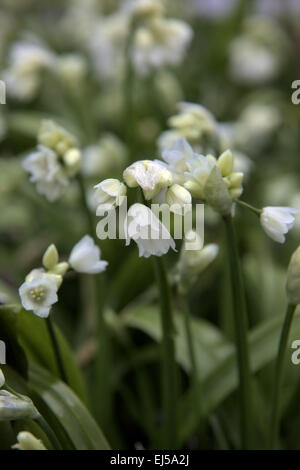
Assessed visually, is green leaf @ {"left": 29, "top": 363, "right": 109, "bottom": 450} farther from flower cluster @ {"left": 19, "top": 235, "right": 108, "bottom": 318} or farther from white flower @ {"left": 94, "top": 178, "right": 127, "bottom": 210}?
white flower @ {"left": 94, "top": 178, "right": 127, "bottom": 210}

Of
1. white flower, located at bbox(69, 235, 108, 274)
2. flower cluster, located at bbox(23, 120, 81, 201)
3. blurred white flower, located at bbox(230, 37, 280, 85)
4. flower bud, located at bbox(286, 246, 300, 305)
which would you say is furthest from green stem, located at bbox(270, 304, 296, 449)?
blurred white flower, located at bbox(230, 37, 280, 85)

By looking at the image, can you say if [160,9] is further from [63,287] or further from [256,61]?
[256,61]

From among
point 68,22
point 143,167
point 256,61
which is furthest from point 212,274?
point 68,22

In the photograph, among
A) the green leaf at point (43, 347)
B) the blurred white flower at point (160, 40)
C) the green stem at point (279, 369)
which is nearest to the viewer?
the green stem at point (279, 369)

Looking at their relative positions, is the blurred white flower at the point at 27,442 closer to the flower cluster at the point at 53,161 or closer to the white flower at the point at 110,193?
the white flower at the point at 110,193

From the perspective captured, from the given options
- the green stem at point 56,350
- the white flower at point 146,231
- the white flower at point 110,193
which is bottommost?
the green stem at point 56,350

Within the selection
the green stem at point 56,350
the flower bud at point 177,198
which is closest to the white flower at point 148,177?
the flower bud at point 177,198

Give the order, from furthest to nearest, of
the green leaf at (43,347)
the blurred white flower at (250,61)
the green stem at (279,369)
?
the blurred white flower at (250,61) < the green leaf at (43,347) < the green stem at (279,369)
